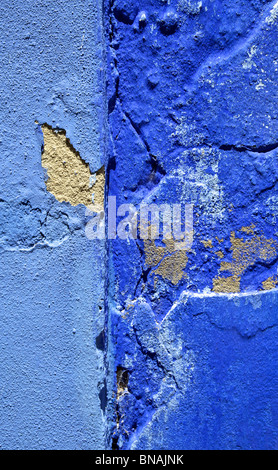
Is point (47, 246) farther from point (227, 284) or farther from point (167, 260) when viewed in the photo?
point (227, 284)

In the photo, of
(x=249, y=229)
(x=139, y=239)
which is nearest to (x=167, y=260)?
(x=139, y=239)

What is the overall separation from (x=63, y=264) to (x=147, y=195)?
0.25 m

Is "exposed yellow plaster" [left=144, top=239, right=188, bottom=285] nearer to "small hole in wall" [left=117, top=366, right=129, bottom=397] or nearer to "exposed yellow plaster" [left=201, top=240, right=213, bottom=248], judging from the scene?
"exposed yellow plaster" [left=201, top=240, right=213, bottom=248]

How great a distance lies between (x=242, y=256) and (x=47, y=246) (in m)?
0.44

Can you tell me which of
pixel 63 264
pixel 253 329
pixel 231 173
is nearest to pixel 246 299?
pixel 253 329

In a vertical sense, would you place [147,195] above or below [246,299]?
above

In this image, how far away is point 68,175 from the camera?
867mm

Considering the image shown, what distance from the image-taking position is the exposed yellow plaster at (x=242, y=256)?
0.87 meters

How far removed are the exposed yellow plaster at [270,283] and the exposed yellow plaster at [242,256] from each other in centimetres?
4

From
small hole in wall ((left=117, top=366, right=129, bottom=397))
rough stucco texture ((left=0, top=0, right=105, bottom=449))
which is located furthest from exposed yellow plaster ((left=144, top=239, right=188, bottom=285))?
small hole in wall ((left=117, top=366, right=129, bottom=397))

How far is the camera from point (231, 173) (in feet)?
2.84

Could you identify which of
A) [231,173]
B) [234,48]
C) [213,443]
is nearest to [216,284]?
[231,173]
